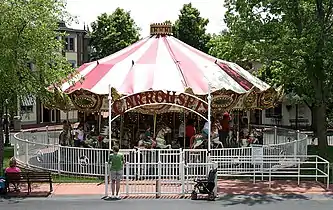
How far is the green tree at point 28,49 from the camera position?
50.1ft

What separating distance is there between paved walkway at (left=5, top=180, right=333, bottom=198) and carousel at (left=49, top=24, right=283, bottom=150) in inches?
105

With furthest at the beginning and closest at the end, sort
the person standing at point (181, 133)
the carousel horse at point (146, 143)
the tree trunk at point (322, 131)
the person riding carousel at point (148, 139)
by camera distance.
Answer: the tree trunk at point (322, 131), the person standing at point (181, 133), the person riding carousel at point (148, 139), the carousel horse at point (146, 143)

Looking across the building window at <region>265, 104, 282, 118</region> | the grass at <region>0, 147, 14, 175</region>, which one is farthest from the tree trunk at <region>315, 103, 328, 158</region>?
the building window at <region>265, 104, 282, 118</region>

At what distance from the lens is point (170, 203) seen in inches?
542

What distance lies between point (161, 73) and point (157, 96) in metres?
3.08

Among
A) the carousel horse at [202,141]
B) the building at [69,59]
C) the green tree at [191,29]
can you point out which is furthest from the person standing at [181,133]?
the green tree at [191,29]

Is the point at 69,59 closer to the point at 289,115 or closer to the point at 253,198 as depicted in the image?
the point at 289,115

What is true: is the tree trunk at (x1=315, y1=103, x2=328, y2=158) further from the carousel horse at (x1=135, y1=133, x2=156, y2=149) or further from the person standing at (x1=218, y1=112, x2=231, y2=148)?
the carousel horse at (x1=135, y1=133, x2=156, y2=149)

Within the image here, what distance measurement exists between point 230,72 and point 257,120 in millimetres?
23831

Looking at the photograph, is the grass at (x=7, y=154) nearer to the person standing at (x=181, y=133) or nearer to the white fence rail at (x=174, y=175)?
the white fence rail at (x=174, y=175)

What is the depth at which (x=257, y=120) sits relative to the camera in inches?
1780

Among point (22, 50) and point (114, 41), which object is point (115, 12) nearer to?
point (114, 41)

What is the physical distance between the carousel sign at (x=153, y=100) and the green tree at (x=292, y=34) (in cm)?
346

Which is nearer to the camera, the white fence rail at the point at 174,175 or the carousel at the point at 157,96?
the white fence rail at the point at 174,175
